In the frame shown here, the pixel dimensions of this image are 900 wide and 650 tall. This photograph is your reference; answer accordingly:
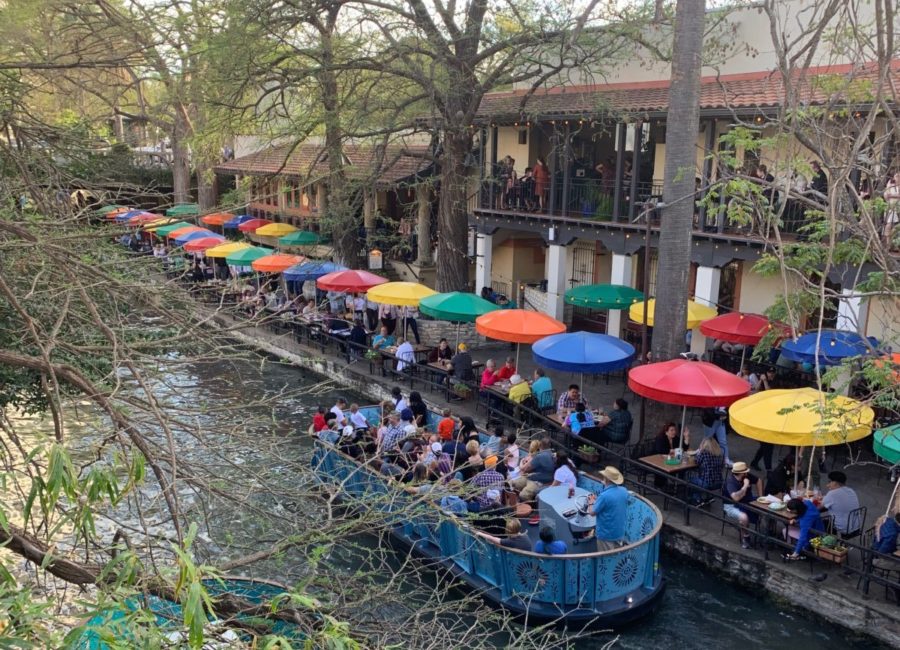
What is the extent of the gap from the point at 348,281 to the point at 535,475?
9.57m

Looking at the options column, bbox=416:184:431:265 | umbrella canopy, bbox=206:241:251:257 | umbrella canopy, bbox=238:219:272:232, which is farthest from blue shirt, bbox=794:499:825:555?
umbrella canopy, bbox=238:219:272:232

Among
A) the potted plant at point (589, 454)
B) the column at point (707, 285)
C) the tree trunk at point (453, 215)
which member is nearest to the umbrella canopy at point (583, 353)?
the potted plant at point (589, 454)

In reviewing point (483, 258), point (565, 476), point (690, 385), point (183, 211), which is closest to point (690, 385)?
point (690, 385)

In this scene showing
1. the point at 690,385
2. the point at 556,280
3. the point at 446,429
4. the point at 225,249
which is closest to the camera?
the point at 690,385

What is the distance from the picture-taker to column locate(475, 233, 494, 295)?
24.5 m

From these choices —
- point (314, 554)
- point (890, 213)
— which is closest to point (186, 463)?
point (314, 554)

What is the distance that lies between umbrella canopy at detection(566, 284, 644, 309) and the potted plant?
18.4 feet

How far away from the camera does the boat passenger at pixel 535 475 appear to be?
10812 mm

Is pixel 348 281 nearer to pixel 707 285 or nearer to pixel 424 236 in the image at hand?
pixel 707 285

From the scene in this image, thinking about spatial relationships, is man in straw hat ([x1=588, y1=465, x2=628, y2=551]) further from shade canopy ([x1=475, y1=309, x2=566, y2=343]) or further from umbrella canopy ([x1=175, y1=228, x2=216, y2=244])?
umbrella canopy ([x1=175, y1=228, x2=216, y2=244])

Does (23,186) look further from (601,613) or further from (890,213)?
(890,213)

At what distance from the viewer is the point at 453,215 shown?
21250 millimetres

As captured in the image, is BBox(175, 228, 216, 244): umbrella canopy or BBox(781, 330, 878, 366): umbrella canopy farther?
Result: BBox(175, 228, 216, 244): umbrella canopy

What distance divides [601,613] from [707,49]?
1315cm
